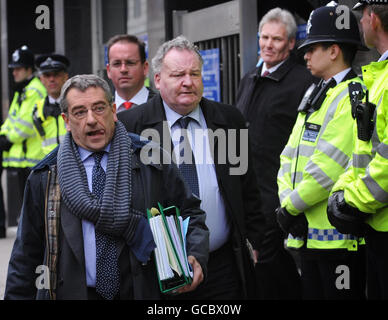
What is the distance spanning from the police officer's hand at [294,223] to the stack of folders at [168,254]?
1466mm

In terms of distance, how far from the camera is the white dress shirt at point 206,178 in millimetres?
4539

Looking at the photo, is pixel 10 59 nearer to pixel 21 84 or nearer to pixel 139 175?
pixel 21 84

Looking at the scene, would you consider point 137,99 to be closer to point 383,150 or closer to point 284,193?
point 284,193

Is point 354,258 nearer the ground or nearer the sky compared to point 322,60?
nearer the ground

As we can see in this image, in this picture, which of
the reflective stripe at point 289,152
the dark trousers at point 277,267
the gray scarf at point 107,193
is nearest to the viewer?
the gray scarf at point 107,193

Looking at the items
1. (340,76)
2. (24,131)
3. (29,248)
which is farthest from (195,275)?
(24,131)

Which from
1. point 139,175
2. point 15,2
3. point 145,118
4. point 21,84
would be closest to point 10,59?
point 15,2

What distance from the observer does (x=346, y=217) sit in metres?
3.92

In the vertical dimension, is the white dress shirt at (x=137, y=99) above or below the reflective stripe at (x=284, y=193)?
above

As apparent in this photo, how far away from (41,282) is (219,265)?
3.98ft

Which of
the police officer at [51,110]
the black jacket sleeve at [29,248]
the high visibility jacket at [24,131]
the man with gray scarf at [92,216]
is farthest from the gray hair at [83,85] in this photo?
the high visibility jacket at [24,131]

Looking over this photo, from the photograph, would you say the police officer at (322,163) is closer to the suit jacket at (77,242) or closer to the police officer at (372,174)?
the police officer at (372,174)

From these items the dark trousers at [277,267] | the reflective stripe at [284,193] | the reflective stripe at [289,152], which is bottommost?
the dark trousers at [277,267]

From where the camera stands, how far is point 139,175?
12.4 ft
